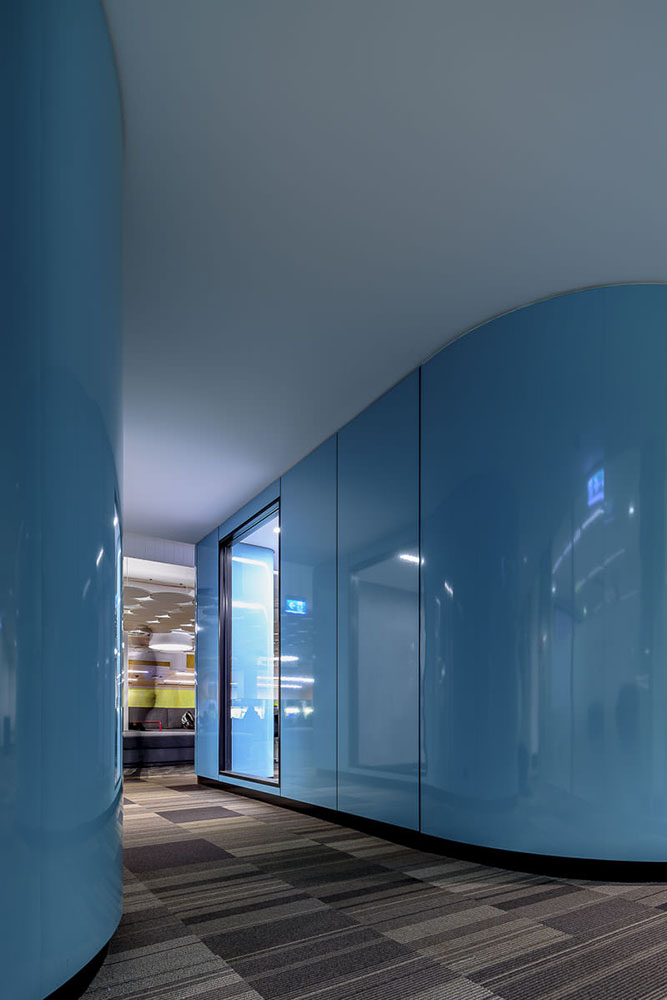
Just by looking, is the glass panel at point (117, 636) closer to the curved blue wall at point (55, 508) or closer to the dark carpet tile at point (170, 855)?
the curved blue wall at point (55, 508)

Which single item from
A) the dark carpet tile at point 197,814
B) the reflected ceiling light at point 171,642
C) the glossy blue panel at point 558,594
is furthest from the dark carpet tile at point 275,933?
the reflected ceiling light at point 171,642

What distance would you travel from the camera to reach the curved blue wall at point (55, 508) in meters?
1.82

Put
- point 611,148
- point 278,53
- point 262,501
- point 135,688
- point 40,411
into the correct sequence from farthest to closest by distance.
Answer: point 135,688
point 262,501
point 611,148
point 278,53
point 40,411

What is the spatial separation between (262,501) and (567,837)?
502 cm

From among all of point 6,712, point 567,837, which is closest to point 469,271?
point 567,837

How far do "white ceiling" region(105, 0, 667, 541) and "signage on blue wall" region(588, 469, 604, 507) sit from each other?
1.05 m

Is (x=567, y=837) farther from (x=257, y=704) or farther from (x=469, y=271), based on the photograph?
(x=257, y=704)

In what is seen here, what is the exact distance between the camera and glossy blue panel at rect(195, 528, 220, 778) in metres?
9.45

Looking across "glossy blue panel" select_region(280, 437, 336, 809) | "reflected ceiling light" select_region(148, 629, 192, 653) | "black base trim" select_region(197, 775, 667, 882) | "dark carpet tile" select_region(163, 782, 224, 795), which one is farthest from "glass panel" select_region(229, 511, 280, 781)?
"reflected ceiling light" select_region(148, 629, 192, 653)

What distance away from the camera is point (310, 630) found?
21.6 ft

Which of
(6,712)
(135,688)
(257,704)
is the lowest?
(135,688)

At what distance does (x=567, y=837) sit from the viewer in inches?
149

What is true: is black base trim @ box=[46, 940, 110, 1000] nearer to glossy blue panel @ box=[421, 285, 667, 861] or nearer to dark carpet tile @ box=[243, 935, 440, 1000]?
dark carpet tile @ box=[243, 935, 440, 1000]

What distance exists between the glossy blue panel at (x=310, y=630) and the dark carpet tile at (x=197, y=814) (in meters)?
0.57
